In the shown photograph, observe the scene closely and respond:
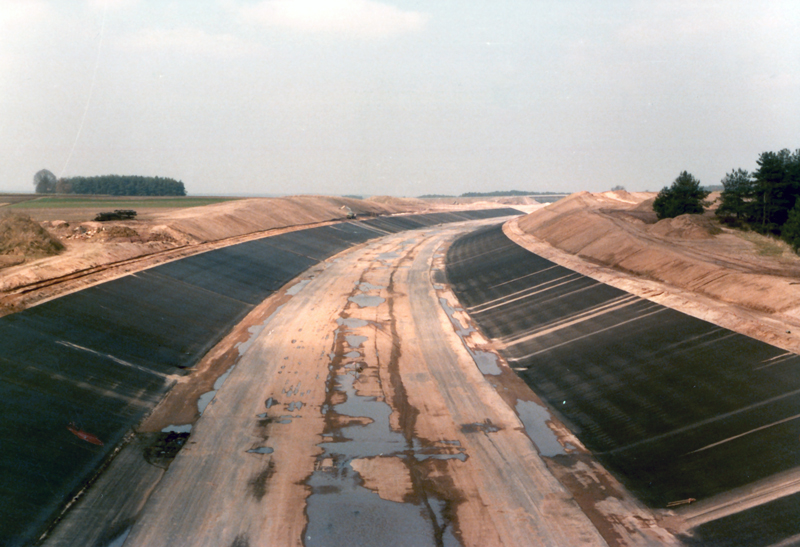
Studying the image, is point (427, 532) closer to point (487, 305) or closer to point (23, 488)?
point (23, 488)

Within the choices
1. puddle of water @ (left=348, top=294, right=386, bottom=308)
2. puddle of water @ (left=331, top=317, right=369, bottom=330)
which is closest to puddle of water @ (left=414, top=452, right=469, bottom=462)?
puddle of water @ (left=331, top=317, right=369, bottom=330)

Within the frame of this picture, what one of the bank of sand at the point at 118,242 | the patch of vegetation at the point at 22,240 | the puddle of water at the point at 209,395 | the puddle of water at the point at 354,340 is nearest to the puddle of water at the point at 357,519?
the puddle of water at the point at 209,395

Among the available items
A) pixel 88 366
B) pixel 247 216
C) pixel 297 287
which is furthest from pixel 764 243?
pixel 247 216

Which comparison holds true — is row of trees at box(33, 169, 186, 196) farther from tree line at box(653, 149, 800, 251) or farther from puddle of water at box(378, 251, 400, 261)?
tree line at box(653, 149, 800, 251)

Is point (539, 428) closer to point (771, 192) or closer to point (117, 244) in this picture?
point (117, 244)

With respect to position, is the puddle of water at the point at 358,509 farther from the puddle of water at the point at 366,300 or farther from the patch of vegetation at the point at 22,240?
the patch of vegetation at the point at 22,240

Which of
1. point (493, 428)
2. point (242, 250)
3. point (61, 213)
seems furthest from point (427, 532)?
point (61, 213)

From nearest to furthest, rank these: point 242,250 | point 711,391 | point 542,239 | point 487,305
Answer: point 711,391
point 487,305
point 242,250
point 542,239
